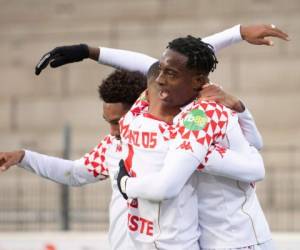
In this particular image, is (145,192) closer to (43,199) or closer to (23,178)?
(43,199)

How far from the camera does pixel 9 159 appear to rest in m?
4.26

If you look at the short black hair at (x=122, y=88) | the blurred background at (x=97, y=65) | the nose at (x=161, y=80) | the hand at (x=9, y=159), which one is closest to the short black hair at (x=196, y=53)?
the nose at (x=161, y=80)

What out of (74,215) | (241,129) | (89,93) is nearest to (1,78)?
(89,93)

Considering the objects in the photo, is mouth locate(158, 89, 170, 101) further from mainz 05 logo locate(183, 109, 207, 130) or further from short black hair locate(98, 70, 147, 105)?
short black hair locate(98, 70, 147, 105)

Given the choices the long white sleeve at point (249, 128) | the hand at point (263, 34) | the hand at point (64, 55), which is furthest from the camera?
the hand at point (64, 55)

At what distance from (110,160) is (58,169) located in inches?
12.2

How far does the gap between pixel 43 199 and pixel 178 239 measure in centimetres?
609

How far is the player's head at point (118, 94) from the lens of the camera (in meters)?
4.37

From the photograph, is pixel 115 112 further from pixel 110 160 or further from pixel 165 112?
pixel 165 112

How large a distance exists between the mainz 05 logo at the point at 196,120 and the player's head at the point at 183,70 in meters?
0.14

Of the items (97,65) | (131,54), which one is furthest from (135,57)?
(97,65)

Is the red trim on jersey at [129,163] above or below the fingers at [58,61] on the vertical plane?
below

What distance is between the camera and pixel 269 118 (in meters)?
11.1

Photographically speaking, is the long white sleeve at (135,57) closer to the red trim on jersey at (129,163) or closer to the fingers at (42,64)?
the fingers at (42,64)
